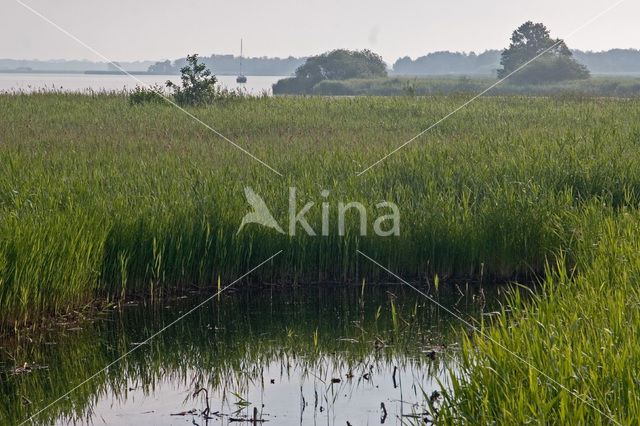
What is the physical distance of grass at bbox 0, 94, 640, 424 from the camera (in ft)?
15.6

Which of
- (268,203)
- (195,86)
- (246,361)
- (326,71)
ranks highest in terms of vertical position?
(326,71)

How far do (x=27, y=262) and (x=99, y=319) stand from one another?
106 cm

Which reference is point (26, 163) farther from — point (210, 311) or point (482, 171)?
point (482, 171)

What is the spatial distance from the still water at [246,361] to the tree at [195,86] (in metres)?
15.2

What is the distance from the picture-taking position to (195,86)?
23.5 meters

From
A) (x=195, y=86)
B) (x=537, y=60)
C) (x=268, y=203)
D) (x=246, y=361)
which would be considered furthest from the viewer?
(x=537, y=60)

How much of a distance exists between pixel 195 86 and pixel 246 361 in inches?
687

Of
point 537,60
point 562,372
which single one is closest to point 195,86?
point 562,372

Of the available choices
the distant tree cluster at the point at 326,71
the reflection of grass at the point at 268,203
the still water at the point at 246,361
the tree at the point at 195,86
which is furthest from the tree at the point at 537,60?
the still water at the point at 246,361

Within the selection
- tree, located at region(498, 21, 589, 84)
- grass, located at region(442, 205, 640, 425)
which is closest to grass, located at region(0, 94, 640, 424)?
grass, located at region(442, 205, 640, 425)

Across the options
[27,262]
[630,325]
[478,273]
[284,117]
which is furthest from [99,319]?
[284,117]

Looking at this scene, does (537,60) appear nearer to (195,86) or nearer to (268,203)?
(195,86)

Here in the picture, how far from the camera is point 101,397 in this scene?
621cm

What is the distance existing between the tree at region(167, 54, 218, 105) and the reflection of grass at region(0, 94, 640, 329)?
7892mm
